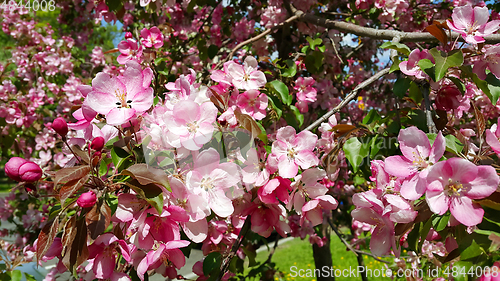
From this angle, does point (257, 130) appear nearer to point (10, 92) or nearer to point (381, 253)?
point (381, 253)

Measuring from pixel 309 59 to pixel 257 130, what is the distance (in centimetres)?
120

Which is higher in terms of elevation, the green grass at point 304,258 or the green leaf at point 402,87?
the green leaf at point 402,87

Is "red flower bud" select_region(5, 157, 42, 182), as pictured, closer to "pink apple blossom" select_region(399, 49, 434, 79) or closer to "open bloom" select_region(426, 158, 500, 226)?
"open bloom" select_region(426, 158, 500, 226)

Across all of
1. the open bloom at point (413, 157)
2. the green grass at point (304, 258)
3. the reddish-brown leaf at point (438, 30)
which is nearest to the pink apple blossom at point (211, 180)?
the open bloom at point (413, 157)

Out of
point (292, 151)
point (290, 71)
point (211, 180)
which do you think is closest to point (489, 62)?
point (292, 151)

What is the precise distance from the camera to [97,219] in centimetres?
74

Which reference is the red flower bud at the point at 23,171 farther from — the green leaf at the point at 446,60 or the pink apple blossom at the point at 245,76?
the green leaf at the point at 446,60

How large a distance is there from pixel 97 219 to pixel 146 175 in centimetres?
16

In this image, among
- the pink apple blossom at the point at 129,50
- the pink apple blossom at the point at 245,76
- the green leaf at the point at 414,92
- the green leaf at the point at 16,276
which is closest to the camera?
the pink apple blossom at the point at 245,76

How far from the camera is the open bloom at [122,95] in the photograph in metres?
0.83

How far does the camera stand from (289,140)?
3.13 ft

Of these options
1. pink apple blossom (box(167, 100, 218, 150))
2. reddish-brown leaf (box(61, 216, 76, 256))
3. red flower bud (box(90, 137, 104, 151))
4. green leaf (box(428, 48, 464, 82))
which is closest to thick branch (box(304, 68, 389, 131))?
green leaf (box(428, 48, 464, 82))

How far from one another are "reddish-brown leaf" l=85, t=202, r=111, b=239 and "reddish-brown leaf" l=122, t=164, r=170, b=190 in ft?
0.35

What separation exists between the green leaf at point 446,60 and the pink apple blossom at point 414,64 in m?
0.10
